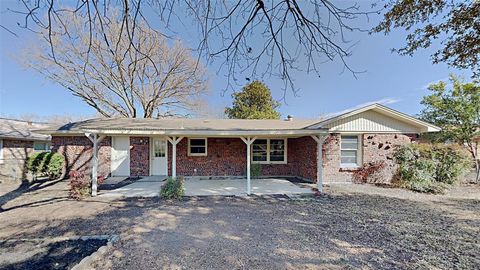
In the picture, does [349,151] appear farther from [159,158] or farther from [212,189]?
[159,158]

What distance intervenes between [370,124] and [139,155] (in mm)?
11617

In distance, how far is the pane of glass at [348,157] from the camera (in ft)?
34.7

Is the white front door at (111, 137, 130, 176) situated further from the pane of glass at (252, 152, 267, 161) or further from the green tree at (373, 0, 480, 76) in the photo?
the green tree at (373, 0, 480, 76)

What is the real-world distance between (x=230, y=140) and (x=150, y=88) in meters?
11.2

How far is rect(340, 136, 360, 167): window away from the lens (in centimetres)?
1056

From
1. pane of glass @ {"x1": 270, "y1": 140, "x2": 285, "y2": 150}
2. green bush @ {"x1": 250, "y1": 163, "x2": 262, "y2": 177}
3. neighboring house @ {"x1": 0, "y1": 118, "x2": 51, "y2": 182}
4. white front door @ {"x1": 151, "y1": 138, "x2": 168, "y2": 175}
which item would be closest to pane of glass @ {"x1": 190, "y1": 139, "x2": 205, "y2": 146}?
white front door @ {"x1": 151, "y1": 138, "x2": 168, "y2": 175}

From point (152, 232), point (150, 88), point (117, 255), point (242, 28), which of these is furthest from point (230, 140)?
point (150, 88)

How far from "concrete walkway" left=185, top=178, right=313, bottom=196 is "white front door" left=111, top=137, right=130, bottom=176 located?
363 centimetres

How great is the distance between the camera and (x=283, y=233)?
4.58 metres

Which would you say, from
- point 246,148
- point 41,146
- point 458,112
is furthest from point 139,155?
point 458,112

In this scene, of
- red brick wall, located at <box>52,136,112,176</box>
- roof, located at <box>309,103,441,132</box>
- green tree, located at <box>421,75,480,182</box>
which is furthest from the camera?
green tree, located at <box>421,75,480,182</box>

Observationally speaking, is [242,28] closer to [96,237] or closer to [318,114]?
[96,237]

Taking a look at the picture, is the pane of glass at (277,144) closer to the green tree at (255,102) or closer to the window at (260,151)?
the window at (260,151)

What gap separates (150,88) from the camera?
1912 centimetres
